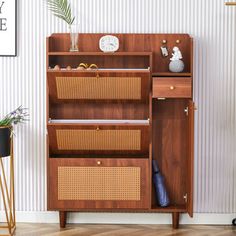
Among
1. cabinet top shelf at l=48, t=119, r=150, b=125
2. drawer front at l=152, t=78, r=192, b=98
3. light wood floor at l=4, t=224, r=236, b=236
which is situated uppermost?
drawer front at l=152, t=78, r=192, b=98

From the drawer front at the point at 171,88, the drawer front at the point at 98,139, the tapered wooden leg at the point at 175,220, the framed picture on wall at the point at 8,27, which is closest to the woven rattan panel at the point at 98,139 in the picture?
the drawer front at the point at 98,139

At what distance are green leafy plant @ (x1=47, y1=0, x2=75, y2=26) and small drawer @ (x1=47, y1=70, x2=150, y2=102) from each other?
0.53 metres

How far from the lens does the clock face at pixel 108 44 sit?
486 cm

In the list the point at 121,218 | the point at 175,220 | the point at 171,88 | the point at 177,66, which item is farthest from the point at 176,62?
the point at 121,218

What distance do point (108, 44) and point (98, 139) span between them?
0.77m

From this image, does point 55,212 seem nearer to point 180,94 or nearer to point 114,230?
point 114,230

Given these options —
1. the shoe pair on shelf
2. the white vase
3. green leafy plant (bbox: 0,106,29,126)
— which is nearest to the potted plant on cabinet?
green leafy plant (bbox: 0,106,29,126)

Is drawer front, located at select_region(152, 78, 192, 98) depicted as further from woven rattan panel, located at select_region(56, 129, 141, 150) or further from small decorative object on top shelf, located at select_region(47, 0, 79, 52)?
small decorative object on top shelf, located at select_region(47, 0, 79, 52)

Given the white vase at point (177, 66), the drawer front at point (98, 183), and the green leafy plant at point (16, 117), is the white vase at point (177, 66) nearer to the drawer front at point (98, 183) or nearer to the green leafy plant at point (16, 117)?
the drawer front at point (98, 183)

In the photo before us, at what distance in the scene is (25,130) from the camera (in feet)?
16.8

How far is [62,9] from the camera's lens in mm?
4914

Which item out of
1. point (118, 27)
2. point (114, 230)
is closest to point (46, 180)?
point (114, 230)

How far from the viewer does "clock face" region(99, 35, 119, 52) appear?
4.86 m

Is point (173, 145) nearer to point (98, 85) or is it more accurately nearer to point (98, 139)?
point (98, 139)
